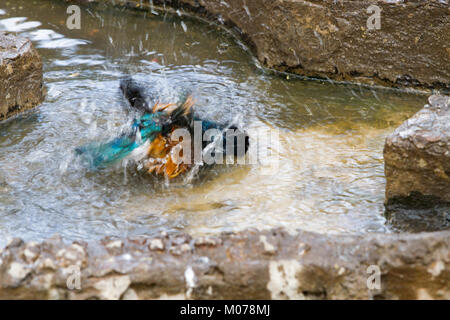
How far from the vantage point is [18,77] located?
4629mm

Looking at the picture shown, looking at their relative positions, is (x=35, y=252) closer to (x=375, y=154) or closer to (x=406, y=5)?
(x=375, y=154)

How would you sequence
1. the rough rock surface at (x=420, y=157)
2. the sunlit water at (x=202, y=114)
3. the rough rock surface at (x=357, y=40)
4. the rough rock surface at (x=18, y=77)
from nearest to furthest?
the rough rock surface at (x=420, y=157) < the sunlit water at (x=202, y=114) < the rough rock surface at (x=18, y=77) < the rough rock surface at (x=357, y=40)

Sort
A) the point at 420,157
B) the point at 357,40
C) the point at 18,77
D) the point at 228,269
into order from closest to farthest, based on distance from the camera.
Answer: the point at 228,269
the point at 420,157
the point at 18,77
the point at 357,40

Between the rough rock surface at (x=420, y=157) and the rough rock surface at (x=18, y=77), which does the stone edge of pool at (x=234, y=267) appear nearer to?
the rough rock surface at (x=420, y=157)

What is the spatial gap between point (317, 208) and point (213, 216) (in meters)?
0.61

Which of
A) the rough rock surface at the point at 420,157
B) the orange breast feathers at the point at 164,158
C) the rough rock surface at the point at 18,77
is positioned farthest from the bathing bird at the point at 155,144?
the rough rock surface at the point at 420,157

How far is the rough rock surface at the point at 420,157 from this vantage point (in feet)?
10.2

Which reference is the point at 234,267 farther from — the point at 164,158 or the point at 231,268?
the point at 164,158

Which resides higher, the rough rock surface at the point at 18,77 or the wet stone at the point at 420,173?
the rough rock surface at the point at 18,77

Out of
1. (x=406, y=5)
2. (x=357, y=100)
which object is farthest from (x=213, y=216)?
(x=406, y=5)

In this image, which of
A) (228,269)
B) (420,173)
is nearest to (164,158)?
(420,173)

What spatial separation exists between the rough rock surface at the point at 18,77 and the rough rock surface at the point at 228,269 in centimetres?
265

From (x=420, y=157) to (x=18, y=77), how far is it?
3133 millimetres

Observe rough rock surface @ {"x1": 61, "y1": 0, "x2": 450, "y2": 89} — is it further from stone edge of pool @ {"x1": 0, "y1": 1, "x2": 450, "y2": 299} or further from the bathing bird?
stone edge of pool @ {"x1": 0, "y1": 1, "x2": 450, "y2": 299}
